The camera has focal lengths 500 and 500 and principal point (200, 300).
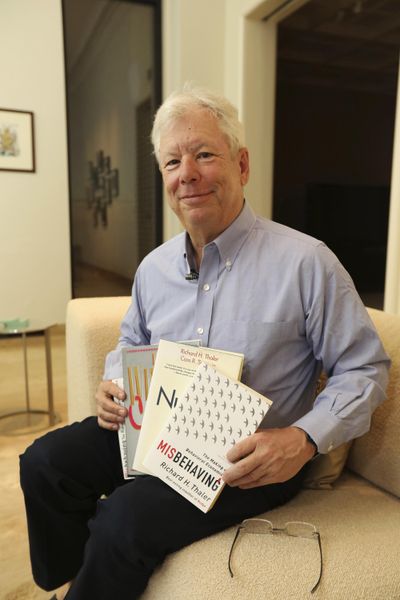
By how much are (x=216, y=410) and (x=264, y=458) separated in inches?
5.0

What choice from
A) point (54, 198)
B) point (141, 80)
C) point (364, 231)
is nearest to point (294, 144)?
point (364, 231)

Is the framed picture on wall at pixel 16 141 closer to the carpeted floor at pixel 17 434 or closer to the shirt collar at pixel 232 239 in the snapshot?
the carpeted floor at pixel 17 434

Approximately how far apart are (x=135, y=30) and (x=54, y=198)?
4.64 ft

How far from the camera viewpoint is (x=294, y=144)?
4.90 metres

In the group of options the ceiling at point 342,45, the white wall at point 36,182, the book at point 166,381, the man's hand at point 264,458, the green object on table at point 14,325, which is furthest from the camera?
the white wall at point 36,182

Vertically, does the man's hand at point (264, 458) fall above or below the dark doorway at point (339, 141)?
below

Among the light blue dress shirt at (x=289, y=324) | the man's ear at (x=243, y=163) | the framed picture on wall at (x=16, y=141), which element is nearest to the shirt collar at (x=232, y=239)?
the light blue dress shirt at (x=289, y=324)

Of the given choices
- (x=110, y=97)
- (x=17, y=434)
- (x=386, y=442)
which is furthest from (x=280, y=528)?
(x=110, y=97)

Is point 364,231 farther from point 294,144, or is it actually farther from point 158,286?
point 158,286

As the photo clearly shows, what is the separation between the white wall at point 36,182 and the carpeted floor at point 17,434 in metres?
0.32

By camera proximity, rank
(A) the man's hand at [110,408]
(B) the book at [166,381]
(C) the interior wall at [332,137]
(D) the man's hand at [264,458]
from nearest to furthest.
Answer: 1. (D) the man's hand at [264,458]
2. (B) the book at [166,381]
3. (A) the man's hand at [110,408]
4. (C) the interior wall at [332,137]

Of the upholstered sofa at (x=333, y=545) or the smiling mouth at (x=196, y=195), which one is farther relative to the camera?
the smiling mouth at (x=196, y=195)

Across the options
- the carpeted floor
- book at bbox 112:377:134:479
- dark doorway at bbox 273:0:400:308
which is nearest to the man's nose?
book at bbox 112:377:134:479

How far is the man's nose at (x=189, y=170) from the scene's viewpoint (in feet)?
3.60
